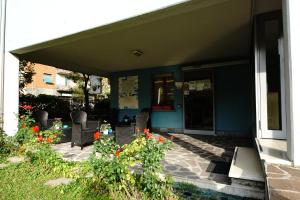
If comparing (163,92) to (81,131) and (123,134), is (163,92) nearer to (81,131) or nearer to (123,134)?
(123,134)

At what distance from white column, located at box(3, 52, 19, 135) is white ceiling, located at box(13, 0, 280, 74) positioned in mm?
376

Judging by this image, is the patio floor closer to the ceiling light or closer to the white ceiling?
the white ceiling

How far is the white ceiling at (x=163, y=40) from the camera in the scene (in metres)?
3.64

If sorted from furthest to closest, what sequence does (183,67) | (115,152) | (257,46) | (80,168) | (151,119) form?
(151,119), (183,67), (257,46), (80,168), (115,152)

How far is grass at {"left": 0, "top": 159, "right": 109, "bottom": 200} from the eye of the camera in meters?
2.72

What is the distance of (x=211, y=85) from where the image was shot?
24.5 ft

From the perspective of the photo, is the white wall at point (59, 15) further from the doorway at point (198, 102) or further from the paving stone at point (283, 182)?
the doorway at point (198, 102)

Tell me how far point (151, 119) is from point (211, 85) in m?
2.95

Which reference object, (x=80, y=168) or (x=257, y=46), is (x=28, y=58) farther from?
(x=257, y=46)

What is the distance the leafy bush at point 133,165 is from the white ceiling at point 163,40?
2170 millimetres

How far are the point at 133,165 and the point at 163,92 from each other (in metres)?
6.37

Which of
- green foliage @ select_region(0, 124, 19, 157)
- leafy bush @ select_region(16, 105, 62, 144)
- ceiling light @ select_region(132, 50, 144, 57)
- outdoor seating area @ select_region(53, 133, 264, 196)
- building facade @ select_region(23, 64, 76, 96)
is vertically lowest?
outdoor seating area @ select_region(53, 133, 264, 196)

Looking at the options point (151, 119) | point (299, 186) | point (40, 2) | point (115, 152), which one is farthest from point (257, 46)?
point (151, 119)

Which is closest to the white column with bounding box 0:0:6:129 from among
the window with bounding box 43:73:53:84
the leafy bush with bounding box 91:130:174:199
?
the leafy bush with bounding box 91:130:174:199
